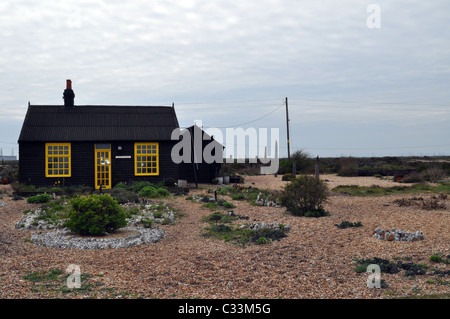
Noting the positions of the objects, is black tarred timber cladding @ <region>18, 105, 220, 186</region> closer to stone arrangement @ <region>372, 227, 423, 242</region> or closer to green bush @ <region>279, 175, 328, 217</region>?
green bush @ <region>279, 175, 328, 217</region>

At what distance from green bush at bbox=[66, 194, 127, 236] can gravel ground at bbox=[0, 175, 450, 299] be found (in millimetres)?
1189

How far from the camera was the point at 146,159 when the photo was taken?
76.8ft

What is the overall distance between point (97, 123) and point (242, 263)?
17586 millimetres

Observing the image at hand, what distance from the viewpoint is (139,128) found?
78.2ft

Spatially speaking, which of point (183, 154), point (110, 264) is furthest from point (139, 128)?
point (110, 264)

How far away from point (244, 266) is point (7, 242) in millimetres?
6241

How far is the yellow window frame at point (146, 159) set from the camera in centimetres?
2327

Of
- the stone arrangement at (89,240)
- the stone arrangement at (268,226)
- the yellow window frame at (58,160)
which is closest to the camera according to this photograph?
the stone arrangement at (89,240)

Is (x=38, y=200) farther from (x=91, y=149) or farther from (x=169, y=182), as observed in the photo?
(x=169, y=182)

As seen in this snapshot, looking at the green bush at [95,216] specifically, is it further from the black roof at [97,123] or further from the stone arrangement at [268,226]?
the black roof at [97,123]

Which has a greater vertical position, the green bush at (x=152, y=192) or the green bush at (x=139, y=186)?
the green bush at (x=139, y=186)

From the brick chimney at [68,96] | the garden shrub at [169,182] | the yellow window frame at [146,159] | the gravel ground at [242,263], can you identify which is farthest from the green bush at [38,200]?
the brick chimney at [68,96]

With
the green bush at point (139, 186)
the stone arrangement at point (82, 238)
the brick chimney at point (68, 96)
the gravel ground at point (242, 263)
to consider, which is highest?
the brick chimney at point (68, 96)
